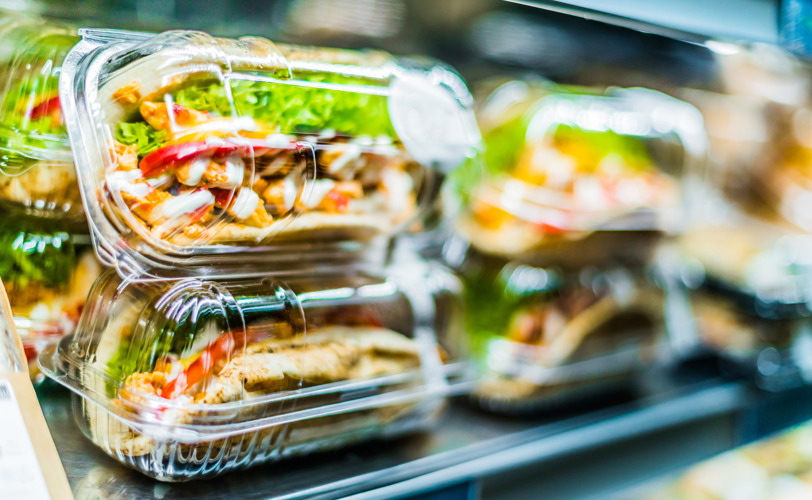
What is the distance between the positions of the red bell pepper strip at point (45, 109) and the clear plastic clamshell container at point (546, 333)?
0.75m

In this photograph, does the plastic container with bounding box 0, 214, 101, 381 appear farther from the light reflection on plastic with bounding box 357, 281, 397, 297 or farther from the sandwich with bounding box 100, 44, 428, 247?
the light reflection on plastic with bounding box 357, 281, 397, 297

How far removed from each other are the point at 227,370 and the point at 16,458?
22 cm

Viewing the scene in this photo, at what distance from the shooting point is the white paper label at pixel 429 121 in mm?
950

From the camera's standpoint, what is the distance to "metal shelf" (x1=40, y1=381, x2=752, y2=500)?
77cm

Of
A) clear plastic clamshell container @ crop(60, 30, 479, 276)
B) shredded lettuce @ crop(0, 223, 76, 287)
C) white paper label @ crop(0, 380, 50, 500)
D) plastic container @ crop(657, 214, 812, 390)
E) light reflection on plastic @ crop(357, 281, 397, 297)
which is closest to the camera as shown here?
white paper label @ crop(0, 380, 50, 500)

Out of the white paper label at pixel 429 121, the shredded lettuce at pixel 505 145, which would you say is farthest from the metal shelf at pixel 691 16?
the shredded lettuce at pixel 505 145

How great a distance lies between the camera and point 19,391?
2.05ft

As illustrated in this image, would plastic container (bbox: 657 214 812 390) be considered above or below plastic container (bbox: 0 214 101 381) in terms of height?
below

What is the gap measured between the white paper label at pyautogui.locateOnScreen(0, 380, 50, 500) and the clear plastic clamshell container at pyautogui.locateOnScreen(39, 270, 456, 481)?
98 mm

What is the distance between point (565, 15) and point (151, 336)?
2.35ft

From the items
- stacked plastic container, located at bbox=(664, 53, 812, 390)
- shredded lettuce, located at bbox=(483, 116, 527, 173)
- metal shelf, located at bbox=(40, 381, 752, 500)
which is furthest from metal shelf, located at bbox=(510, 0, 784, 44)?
metal shelf, located at bbox=(40, 381, 752, 500)

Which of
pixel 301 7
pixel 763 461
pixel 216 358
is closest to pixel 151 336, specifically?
pixel 216 358

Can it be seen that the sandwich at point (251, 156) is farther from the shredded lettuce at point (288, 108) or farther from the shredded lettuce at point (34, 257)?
the shredded lettuce at point (34, 257)

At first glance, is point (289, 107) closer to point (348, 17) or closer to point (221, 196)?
point (221, 196)
